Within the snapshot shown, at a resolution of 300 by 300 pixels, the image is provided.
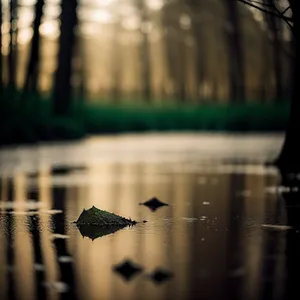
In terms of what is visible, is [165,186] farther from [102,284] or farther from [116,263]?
[102,284]

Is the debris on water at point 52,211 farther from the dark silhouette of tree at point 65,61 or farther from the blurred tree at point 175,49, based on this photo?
the blurred tree at point 175,49

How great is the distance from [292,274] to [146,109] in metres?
48.5

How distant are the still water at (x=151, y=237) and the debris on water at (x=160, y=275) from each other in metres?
0.04

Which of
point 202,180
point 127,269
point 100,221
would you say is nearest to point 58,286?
point 127,269

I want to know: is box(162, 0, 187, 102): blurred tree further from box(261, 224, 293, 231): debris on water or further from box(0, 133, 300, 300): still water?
box(261, 224, 293, 231): debris on water

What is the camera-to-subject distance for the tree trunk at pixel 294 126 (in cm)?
1762

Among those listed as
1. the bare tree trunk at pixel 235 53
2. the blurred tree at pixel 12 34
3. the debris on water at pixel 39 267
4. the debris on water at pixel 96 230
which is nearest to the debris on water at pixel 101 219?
the debris on water at pixel 96 230

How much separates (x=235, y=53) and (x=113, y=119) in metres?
11.4

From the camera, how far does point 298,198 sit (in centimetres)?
1434

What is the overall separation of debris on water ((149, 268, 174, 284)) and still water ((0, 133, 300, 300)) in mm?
44

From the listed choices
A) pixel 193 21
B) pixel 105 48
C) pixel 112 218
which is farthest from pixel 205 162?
pixel 105 48

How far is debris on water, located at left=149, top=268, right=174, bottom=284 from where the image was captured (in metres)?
7.13

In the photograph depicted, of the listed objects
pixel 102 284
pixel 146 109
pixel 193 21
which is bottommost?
pixel 102 284

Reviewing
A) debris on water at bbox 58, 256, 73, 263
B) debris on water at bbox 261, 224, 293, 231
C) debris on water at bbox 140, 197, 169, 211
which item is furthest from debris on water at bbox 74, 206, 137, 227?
debris on water at bbox 58, 256, 73, 263
